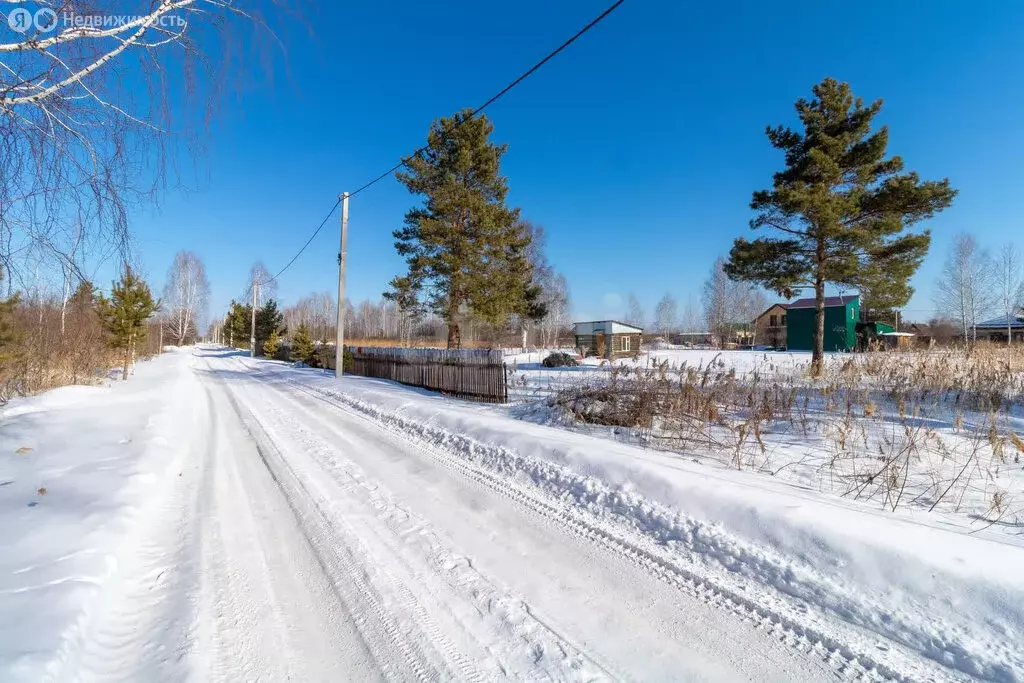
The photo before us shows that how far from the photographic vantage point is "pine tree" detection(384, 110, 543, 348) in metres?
18.5

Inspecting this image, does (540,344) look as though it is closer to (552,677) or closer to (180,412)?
(180,412)

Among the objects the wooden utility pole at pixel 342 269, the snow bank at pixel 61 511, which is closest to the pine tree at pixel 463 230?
the wooden utility pole at pixel 342 269

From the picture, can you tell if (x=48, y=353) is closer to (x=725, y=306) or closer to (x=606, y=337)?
(x=606, y=337)

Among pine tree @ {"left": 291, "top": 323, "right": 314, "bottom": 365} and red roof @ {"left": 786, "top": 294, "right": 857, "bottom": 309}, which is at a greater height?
red roof @ {"left": 786, "top": 294, "right": 857, "bottom": 309}

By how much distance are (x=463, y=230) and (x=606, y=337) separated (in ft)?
64.7

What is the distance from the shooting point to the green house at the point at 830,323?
34.7 metres

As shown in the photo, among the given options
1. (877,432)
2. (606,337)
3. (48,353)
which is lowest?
(877,432)

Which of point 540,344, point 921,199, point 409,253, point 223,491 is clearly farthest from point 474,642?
point 540,344

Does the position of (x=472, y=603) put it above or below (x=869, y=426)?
below

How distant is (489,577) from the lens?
2.82 metres

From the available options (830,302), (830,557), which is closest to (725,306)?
(830,302)

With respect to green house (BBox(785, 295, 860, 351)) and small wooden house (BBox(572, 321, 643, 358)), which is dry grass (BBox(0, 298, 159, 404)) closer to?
small wooden house (BBox(572, 321, 643, 358))

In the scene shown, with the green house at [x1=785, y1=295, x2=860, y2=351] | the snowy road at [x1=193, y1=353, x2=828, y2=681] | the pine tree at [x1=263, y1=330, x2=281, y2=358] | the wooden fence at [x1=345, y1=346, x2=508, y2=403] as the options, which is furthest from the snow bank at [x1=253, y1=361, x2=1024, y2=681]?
the pine tree at [x1=263, y1=330, x2=281, y2=358]

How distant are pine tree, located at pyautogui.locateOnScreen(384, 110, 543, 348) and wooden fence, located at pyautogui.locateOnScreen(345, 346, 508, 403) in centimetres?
385
